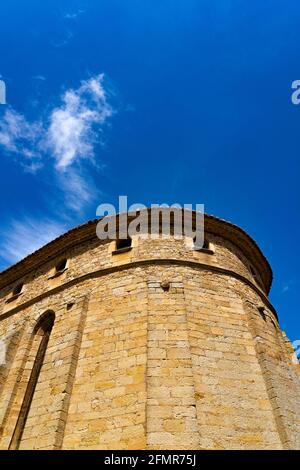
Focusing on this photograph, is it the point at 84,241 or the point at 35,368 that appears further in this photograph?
the point at 84,241

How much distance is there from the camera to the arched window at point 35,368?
7527mm

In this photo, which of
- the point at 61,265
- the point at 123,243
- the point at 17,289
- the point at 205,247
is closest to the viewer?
the point at 205,247

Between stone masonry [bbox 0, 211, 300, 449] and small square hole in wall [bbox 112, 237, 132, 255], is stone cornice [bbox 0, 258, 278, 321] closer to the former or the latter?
stone masonry [bbox 0, 211, 300, 449]

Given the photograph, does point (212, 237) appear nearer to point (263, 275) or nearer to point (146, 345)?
point (263, 275)

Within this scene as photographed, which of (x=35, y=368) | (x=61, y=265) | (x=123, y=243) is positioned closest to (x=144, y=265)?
(x=123, y=243)

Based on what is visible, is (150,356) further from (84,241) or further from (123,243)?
(84,241)

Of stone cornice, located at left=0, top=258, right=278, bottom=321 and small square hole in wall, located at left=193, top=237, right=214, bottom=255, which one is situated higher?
small square hole in wall, located at left=193, top=237, right=214, bottom=255

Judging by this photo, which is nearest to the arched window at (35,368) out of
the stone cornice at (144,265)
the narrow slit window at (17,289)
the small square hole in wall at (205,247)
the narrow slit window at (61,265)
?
the stone cornice at (144,265)

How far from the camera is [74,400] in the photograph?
23.5 feet

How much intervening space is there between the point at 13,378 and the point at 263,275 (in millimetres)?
8751

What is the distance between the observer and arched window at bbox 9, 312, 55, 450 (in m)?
7.53

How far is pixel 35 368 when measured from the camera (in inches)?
348

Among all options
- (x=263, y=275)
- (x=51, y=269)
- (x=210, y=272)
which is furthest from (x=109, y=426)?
(x=263, y=275)

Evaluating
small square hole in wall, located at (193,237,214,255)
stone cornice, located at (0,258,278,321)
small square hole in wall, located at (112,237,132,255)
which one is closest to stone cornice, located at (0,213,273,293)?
small square hole in wall, located at (193,237,214,255)
